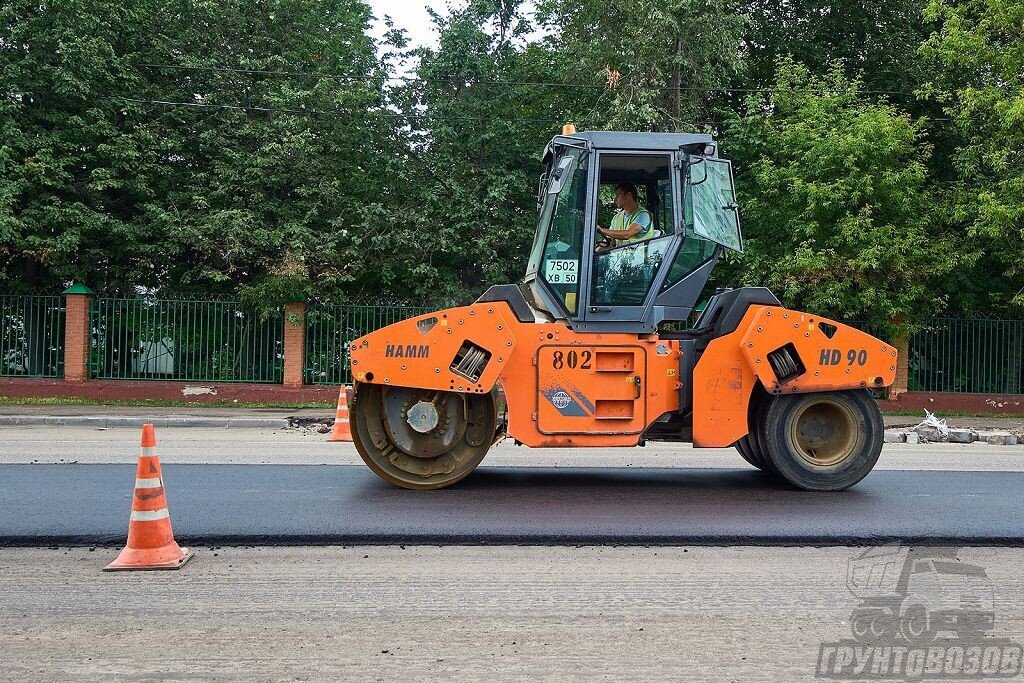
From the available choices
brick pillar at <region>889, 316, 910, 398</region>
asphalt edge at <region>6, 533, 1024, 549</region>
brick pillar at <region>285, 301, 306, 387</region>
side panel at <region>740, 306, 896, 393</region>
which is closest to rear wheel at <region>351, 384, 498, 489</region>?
asphalt edge at <region>6, 533, 1024, 549</region>

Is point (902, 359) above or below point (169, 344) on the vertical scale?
below

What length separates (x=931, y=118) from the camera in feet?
79.9

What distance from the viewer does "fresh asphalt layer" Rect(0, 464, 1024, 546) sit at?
19.7ft

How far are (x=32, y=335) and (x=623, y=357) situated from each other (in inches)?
674

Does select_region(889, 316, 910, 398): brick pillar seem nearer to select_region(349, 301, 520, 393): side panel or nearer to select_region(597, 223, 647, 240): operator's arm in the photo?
select_region(597, 223, 647, 240): operator's arm

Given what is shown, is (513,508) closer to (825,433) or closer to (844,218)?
(825,433)

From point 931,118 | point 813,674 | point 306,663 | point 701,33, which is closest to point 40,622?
point 306,663

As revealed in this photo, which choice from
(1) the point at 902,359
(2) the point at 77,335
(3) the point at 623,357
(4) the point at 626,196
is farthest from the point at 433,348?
(1) the point at 902,359

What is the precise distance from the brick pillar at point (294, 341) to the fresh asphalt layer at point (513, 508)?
11.3 m

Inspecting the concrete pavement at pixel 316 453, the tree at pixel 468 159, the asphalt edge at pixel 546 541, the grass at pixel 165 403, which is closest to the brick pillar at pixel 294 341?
the grass at pixel 165 403

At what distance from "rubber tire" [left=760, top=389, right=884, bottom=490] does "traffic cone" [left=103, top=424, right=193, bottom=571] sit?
4.67 metres

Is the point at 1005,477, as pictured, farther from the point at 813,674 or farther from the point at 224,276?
the point at 224,276

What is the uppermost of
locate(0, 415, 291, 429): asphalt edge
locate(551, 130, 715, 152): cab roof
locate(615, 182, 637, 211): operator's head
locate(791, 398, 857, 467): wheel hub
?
locate(551, 130, 715, 152): cab roof

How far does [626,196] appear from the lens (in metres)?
8.11
